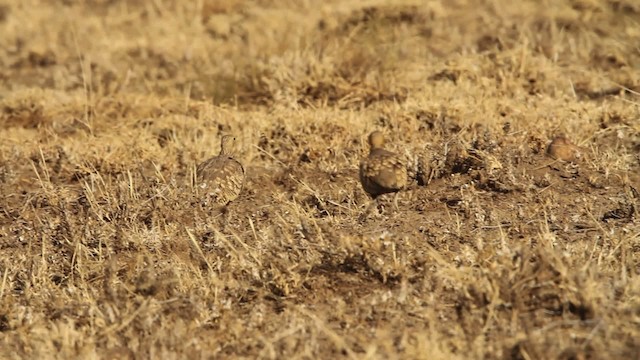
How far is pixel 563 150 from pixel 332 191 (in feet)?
3.79

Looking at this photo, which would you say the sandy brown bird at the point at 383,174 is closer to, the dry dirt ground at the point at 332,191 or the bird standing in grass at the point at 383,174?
the bird standing in grass at the point at 383,174

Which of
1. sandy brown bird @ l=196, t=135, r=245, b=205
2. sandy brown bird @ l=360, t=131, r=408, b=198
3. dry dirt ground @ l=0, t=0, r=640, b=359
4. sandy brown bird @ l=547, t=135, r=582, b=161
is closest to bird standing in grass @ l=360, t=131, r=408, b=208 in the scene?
sandy brown bird @ l=360, t=131, r=408, b=198

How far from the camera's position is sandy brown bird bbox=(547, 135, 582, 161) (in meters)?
4.62

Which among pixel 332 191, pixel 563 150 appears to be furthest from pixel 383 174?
pixel 563 150

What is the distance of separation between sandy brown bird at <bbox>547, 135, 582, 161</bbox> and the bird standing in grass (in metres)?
0.89

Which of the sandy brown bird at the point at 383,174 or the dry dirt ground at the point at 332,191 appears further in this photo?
the sandy brown bird at the point at 383,174

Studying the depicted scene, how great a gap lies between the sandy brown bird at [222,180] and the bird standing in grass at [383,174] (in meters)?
0.64

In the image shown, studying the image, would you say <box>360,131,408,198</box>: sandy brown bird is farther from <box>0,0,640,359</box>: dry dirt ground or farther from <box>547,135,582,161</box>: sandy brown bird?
<box>547,135,582,161</box>: sandy brown bird

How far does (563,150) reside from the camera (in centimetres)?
465

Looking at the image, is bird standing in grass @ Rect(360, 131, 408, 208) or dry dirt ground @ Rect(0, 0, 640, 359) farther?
bird standing in grass @ Rect(360, 131, 408, 208)

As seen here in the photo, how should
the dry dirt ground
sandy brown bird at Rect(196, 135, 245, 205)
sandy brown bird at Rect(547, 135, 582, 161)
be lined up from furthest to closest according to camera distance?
1. sandy brown bird at Rect(547, 135, 582, 161)
2. sandy brown bird at Rect(196, 135, 245, 205)
3. the dry dirt ground

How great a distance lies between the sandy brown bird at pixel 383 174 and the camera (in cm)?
405

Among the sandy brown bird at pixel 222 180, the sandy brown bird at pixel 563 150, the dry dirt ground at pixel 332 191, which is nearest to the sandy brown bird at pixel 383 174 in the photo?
the dry dirt ground at pixel 332 191

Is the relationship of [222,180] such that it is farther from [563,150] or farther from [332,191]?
[563,150]
